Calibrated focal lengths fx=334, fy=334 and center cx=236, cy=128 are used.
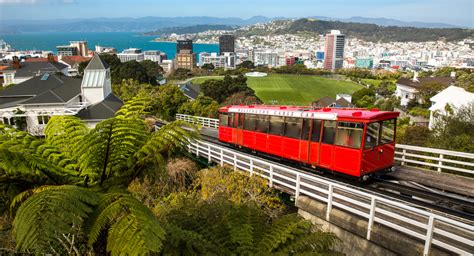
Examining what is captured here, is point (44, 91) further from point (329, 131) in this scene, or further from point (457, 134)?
point (457, 134)

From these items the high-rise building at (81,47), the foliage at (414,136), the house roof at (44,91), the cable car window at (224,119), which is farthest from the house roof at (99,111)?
the high-rise building at (81,47)

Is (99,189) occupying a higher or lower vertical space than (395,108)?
higher

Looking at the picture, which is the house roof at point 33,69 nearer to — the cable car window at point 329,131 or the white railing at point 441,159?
the cable car window at point 329,131

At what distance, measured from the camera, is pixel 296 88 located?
10506 cm

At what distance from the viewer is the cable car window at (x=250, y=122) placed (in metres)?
15.3

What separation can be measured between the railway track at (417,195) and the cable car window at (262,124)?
291 cm

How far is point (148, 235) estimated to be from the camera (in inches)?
123

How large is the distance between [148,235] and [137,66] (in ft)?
237

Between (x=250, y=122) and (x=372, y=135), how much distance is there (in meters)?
6.21

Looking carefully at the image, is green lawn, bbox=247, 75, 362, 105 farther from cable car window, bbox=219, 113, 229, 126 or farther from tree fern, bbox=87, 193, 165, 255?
tree fern, bbox=87, 193, 165, 255

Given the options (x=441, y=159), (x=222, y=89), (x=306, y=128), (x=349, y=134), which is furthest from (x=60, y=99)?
(x=222, y=89)

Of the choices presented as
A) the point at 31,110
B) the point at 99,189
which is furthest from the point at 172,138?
the point at 31,110

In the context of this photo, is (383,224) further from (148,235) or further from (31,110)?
(31,110)

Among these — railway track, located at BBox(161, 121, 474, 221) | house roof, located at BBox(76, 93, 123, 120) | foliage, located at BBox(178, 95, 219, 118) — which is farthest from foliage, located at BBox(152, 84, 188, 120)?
railway track, located at BBox(161, 121, 474, 221)
